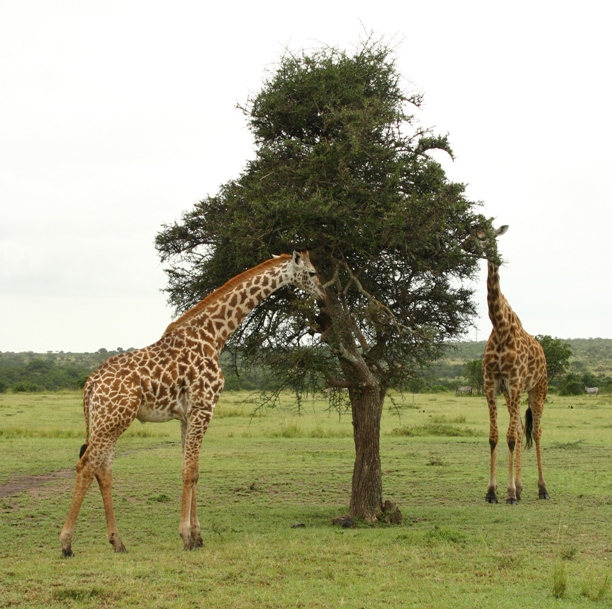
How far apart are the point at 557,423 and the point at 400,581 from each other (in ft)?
66.4

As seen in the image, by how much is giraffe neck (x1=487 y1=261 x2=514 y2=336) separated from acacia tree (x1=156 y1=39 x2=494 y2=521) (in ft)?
3.93

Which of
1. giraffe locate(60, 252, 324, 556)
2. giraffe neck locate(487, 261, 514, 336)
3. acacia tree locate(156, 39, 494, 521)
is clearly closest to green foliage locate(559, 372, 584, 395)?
giraffe neck locate(487, 261, 514, 336)

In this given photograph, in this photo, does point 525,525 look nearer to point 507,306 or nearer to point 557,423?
point 507,306

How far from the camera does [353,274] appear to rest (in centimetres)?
1133

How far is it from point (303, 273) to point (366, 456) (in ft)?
10.1

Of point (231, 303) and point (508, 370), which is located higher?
point (231, 303)

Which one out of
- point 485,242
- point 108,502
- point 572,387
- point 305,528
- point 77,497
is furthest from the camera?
point 572,387

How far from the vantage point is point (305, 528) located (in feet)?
35.3

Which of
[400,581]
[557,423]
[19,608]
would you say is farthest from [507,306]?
A: [557,423]

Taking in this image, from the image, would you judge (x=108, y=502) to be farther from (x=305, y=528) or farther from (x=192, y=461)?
(x=305, y=528)

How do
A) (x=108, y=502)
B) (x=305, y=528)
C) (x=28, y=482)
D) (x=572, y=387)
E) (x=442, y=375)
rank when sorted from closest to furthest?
(x=108, y=502)
(x=305, y=528)
(x=28, y=482)
(x=572, y=387)
(x=442, y=375)

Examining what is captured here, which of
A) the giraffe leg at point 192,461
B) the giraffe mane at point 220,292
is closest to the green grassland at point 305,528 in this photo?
the giraffe leg at point 192,461

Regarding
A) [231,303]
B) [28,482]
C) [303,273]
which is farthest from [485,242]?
[28,482]

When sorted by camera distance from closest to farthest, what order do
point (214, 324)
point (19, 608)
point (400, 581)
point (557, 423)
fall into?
point (19, 608)
point (400, 581)
point (214, 324)
point (557, 423)
